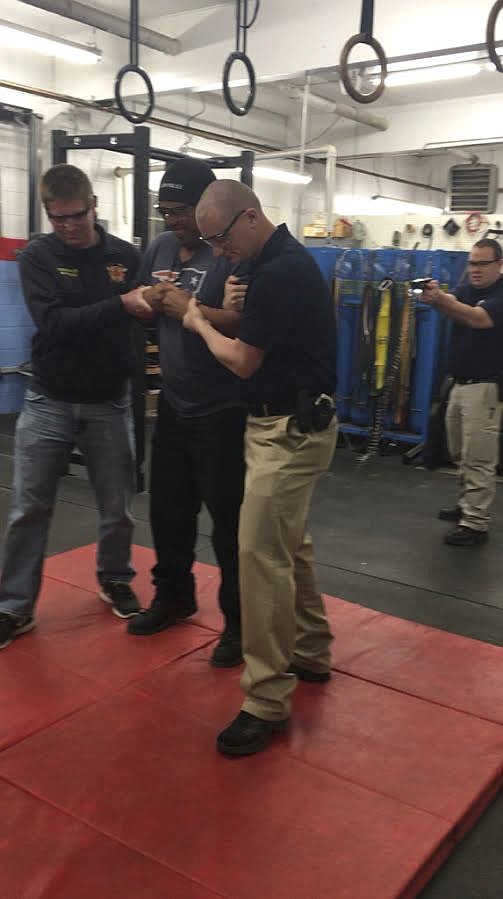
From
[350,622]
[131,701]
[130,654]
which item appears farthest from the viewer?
[350,622]

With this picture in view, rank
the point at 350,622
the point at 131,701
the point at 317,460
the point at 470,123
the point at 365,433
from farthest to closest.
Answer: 1. the point at 470,123
2. the point at 365,433
3. the point at 350,622
4. the point at 131,701
5. the point at 317,460

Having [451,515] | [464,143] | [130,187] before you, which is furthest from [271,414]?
[464,143]

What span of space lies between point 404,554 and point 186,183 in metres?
2.45

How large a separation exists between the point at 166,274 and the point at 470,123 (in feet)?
27.3

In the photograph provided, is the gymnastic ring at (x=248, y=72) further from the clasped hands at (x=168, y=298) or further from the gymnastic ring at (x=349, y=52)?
the clasped hands at (x=168, y=298)

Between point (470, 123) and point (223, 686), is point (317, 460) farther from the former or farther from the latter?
point (470, 123)

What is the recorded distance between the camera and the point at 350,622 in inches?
124

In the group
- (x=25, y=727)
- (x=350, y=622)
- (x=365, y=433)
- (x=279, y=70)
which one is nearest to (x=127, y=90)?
(x=279, y=70)

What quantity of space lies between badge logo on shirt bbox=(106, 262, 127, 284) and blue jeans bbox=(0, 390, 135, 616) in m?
0.45

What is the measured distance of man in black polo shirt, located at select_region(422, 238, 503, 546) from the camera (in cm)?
431

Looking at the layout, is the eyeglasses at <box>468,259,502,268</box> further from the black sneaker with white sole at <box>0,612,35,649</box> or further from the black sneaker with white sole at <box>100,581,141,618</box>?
the black sneaker with white sole at <box>0,612,35,649</box>

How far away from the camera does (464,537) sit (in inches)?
172

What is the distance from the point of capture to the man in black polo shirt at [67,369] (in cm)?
267

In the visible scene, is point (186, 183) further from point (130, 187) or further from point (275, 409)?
point (130, 187)
